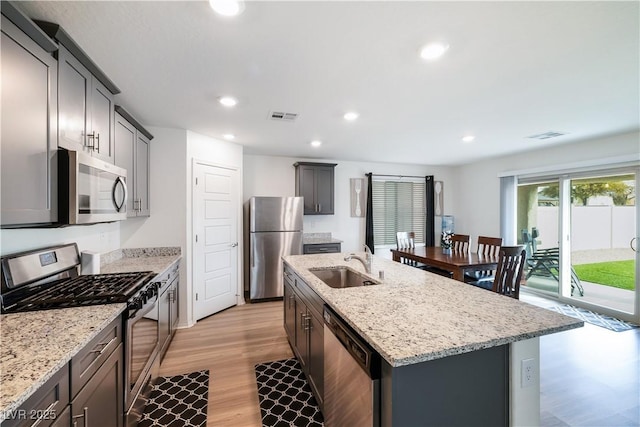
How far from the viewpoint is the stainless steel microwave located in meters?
1.50

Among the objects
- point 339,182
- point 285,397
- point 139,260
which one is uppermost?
point 339,182

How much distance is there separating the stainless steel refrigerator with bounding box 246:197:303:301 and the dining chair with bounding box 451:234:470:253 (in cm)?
259

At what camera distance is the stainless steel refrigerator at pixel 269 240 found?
425cm

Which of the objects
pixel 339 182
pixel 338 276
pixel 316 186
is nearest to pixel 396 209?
pixel 339 182

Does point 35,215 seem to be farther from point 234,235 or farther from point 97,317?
point 234,235

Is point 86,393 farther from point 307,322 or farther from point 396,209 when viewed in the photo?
point 396,209

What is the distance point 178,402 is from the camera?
2055 mm

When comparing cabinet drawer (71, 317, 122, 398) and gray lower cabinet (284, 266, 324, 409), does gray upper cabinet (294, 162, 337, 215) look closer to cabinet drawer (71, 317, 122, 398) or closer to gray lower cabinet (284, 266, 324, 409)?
gray lower cabinet (284, 266, 324, 409)

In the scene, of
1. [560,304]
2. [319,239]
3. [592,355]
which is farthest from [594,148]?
[319,239]

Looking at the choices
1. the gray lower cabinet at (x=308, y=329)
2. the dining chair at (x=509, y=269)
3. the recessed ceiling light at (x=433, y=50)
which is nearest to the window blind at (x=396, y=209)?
the dining chair at (x=509, y=269)

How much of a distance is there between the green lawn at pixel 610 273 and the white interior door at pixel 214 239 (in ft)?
17.6

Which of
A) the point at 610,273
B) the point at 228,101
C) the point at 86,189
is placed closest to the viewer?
the point at 86,189

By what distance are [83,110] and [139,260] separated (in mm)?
1691

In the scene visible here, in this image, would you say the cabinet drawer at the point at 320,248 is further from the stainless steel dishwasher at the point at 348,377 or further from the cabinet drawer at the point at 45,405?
the cabinet drawer at the point at 45,405
